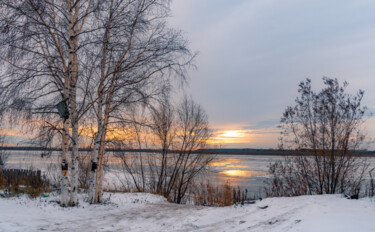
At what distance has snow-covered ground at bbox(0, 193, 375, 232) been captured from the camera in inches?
255

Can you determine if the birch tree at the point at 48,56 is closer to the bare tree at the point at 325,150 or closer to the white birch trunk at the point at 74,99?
the white birch trunk at the point at 74,99

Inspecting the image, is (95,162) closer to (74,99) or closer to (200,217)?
(74,99)

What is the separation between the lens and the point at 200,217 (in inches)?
359

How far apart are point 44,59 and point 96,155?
4.11 m

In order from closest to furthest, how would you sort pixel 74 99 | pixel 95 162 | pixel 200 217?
pixel 200 217
pixel 74 99
pixel 95 162

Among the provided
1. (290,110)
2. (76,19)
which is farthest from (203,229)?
(76,19)

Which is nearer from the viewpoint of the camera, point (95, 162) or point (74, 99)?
point (74, 99)

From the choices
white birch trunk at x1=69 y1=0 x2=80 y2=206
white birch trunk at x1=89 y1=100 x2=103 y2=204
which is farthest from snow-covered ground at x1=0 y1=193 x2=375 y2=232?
white birch trunk at x1=69 y1=0 x2=80 y2=206

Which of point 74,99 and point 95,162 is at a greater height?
point 74,99

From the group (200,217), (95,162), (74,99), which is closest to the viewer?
(200,217)

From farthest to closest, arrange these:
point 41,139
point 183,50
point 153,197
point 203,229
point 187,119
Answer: point 187,119
point 153,197
point 183,50
point 41,139
point 203,229

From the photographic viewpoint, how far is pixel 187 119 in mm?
20547

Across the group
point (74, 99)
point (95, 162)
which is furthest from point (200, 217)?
point (74, 99)

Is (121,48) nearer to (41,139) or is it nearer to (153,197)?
(41,139)
